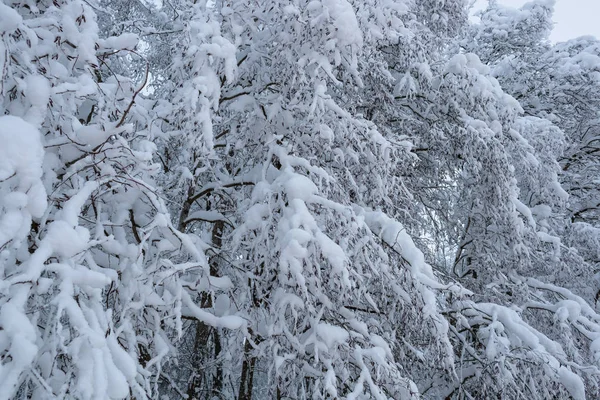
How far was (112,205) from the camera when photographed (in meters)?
3.52

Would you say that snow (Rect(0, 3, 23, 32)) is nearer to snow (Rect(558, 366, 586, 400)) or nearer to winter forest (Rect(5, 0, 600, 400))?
winter forest (Rect(5, 0, 600, 400))

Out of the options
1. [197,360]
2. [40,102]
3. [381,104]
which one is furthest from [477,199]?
[40,102]

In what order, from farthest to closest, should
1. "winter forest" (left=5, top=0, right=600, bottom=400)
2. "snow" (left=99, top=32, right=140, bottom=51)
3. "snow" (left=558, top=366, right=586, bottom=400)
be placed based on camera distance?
"snow" (left=558, top=366, right=586, bottom=400) < "snow" (left=99, top=32, right=140, bottom=51) < "winter forest" (left=5, top=0, right=600, bottom=400)

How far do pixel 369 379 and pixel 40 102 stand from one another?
277cm

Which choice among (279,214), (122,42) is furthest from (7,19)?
(279,214)

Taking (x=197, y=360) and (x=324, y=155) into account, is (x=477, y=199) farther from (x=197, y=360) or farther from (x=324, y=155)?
(x=197, y=360)

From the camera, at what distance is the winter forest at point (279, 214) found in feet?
6.93

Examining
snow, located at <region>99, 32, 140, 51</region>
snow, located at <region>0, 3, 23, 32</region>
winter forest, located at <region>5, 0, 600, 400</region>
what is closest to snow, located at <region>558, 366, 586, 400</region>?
winter forest, located at <region>5, 0, 600, 400</region>

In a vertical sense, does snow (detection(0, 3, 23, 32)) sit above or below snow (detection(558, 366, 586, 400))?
above

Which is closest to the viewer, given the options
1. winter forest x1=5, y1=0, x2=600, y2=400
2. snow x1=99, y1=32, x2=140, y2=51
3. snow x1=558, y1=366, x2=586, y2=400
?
winter forest x1=5, y1=0, x2=600, y2=400

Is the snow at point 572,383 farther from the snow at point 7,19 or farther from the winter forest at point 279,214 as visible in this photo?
the snow at point 7,19

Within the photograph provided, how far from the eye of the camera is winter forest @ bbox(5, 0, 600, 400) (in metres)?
2.11

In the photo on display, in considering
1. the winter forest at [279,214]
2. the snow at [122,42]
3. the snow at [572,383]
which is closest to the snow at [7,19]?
the winter forest at [279,214]

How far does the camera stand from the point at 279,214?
373cm
